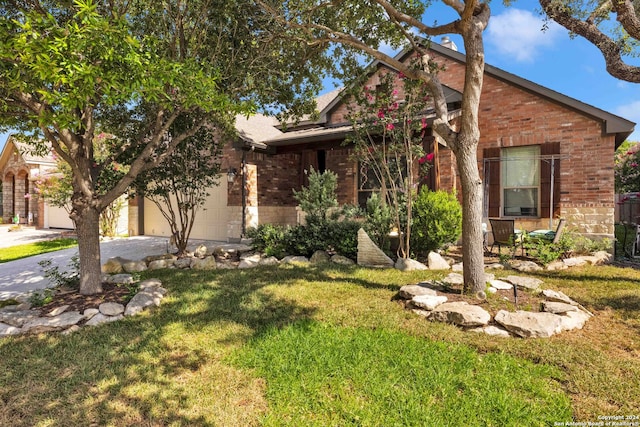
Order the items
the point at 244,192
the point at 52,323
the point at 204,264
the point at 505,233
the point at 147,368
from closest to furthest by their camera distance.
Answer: the point at 147,368, the point at 52,323, the point at 204,264, the point at 505,233, the point at 244,192

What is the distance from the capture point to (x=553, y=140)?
880 centimetres

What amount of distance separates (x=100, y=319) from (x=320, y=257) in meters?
4.60

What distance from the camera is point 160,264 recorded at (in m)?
7.52

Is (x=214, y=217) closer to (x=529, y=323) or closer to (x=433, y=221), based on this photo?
(x=433, y=221)

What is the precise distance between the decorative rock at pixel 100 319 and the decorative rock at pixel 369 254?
15.3ft

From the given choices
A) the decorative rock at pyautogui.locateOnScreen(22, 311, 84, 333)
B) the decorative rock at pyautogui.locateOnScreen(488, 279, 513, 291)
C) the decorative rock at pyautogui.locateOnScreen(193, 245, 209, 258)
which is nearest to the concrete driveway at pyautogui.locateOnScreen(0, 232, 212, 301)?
the decorative rock at pyautogui.locateOnScreen(193, 245, 209, 258)

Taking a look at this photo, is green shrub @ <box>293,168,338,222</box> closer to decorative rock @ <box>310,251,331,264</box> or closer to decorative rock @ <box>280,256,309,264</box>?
decorative rock @ <box>310,251,331,264</box>

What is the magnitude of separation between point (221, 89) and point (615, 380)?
19.2ft

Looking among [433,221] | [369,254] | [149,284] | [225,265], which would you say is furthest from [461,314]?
[225,265]

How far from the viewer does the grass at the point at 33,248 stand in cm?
970

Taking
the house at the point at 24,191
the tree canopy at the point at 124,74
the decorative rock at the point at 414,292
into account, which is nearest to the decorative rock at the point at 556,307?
the decorative rock at the point at 414,292

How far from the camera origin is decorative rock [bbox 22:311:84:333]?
4051mm

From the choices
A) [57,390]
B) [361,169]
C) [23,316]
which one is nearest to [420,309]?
[57,390]

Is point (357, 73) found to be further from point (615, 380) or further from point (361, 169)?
point (615, 380)
